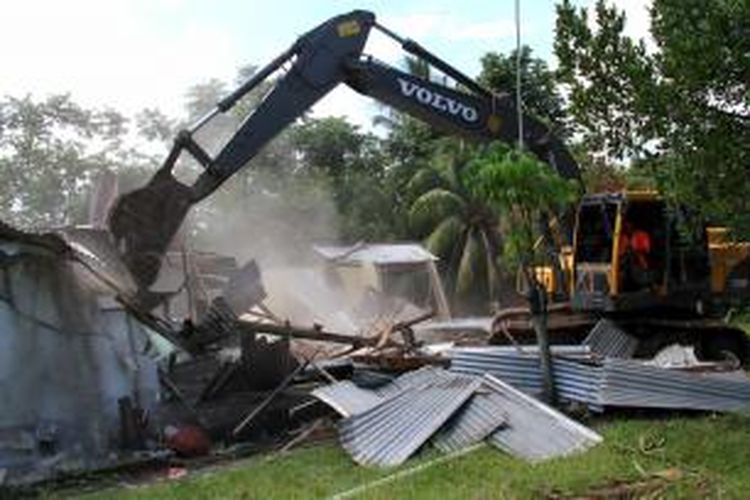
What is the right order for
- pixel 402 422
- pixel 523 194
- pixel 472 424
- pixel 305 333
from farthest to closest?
1. pixel 305 333
2. pixel 523 194
3. pixel 402 422
4. pixel 472 424

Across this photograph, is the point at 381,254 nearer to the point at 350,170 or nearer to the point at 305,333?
the point at 350,170

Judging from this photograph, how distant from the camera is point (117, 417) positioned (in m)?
13.1

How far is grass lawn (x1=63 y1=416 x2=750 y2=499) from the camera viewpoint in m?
9.84

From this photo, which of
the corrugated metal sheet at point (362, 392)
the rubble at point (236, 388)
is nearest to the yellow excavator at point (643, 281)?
the rubble at point (236, 388)

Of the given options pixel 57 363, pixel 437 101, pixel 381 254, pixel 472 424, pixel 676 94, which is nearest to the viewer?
pixel 676 94

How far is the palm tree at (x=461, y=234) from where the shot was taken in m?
36.8

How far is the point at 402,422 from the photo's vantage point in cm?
1255

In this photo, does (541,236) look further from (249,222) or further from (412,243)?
(249,222)

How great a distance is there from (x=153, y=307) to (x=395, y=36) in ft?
16.7

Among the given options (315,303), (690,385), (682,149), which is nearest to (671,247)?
(690,385)

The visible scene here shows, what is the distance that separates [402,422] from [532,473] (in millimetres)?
2387

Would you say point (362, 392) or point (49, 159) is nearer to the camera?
point (362, 392)

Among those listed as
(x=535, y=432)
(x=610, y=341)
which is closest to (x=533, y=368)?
(x=535, y=432)

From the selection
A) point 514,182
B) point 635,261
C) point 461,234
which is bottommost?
point 635,261
